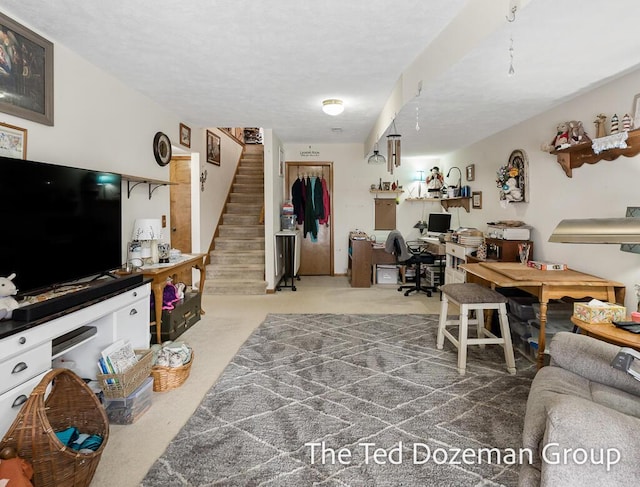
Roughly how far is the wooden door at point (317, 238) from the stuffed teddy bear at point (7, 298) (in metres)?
5.18

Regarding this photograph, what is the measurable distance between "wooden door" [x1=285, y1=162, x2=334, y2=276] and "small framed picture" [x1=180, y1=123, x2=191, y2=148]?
2.15 metres

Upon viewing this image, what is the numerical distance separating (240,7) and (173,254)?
8.18 ft

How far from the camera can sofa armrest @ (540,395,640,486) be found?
104 centimetres

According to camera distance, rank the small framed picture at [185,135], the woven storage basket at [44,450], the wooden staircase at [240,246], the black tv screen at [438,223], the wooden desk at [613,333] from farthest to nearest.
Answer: the black tv screen at [438,223] < the wooden staircase at [240,246] < the small framed picture at [185,135] < the wooden desk at [613,333] < the woven storage basket at [44,450]

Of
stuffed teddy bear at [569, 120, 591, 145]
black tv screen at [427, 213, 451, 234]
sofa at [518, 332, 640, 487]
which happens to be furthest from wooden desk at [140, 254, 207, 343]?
black tv screen at [427, 213, 451, 234]

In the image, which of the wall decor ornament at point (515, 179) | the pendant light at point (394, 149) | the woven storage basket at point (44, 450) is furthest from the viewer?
the pendant light at point (394, 149)

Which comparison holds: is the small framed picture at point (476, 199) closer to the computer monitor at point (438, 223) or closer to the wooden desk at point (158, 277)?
the computer monitor at point (438, 223)

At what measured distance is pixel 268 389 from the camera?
2496 mm

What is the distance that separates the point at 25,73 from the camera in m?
2.28

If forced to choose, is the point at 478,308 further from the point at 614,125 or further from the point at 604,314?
the point at 614,125

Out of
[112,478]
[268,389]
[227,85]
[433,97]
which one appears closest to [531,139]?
[433,97]

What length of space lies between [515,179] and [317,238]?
143 inches

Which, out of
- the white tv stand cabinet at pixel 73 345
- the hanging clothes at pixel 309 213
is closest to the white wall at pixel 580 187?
the hanging clothes at pixel 309 213

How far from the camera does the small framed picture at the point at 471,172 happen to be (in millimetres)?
Answer: 5230
